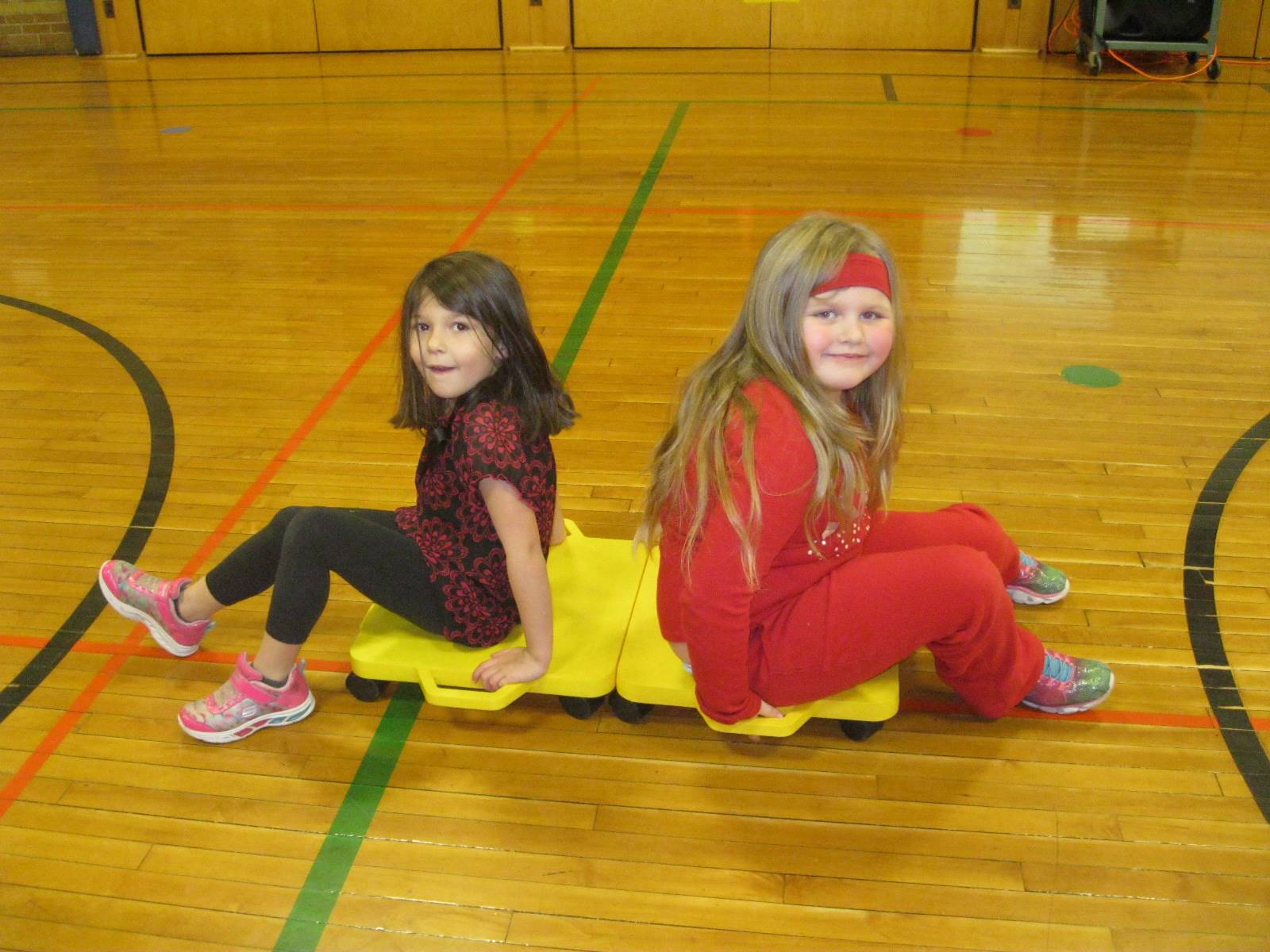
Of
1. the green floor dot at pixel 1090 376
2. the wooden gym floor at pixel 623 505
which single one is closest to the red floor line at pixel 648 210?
the wooden gym floor at pixel 623 505

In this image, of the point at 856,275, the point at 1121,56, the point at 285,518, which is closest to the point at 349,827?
the point at 285,518

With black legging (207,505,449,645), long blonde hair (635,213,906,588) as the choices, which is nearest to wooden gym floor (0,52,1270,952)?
black legging (207,505,449,645)

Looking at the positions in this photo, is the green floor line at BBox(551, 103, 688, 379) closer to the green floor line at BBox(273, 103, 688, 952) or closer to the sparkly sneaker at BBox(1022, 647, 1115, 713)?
the green floor line at BBox(273, 103, 688, 952)

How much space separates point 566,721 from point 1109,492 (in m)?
1.39

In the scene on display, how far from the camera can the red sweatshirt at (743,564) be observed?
5.25 ft

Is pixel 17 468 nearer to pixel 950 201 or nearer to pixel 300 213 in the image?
pixel 300 213

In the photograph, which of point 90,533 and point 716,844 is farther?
point 90,533

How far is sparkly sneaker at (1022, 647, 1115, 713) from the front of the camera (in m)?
1.91

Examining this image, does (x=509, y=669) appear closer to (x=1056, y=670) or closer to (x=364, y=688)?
(x=364, y=688)

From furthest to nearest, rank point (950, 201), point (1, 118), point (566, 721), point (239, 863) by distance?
1. point (1, 118)
2. point (950, 201)
3. point (566, 721)
4. point (239, 863)

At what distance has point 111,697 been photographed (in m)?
→ 2.05

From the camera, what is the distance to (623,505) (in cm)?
261

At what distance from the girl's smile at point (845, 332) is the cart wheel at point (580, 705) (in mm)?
674

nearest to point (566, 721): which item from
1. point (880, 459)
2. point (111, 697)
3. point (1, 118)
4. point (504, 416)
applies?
point (504, 416)
